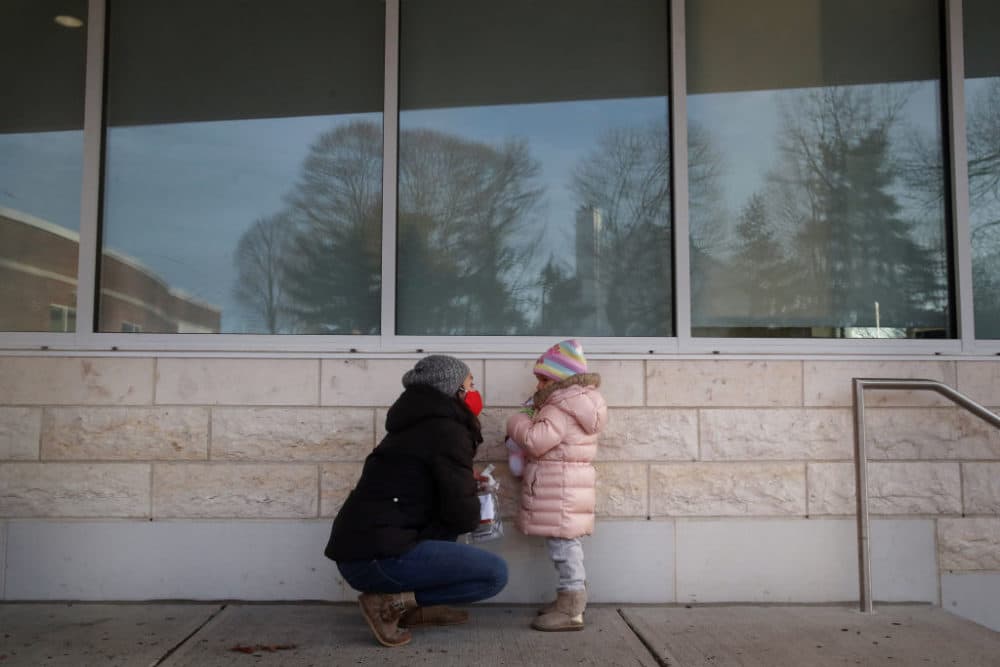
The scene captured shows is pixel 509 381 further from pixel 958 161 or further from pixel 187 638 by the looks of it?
pixel 958 161

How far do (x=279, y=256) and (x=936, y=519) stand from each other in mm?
4042

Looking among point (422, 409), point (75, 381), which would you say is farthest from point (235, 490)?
point (422, 409)

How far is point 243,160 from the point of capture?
4.89 metres

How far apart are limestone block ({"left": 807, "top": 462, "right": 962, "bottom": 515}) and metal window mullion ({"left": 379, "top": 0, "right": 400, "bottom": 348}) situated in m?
2.53

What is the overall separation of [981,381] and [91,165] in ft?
17.4

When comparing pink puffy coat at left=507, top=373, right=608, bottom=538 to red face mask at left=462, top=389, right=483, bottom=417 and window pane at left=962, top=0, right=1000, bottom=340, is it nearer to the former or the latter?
red face mask at left=462, top=389, right=483, bottom=417

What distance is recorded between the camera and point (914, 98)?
4.95 metres

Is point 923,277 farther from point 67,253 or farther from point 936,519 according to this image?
point 67,253

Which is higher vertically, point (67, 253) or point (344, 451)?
point (67, 253)

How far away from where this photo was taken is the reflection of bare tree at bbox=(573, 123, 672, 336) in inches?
189

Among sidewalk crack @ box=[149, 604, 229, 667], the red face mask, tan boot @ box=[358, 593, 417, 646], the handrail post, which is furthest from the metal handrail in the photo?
sidewalk crack @ box=[149, 604, 229, 667]

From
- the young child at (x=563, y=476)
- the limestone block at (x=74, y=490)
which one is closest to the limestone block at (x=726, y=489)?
the young child at (x=563, y=476)

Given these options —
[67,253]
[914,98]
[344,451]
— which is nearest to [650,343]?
[344,451]

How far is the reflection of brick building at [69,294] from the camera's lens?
15.6ft
